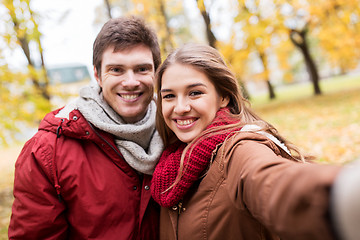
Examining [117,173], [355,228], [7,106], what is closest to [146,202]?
[117,173]

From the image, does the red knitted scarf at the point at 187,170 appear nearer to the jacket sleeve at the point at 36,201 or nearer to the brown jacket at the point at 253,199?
the brown jacket at the point at 253,199

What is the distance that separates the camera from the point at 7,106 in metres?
4.35

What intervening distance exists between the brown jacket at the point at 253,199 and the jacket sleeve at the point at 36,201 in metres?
0.72

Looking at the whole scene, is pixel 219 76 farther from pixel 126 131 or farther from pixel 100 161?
pixel 100 161

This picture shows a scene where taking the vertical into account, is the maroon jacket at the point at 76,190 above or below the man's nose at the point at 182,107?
below

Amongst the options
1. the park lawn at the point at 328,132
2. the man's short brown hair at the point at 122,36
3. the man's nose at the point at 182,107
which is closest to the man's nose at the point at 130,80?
the man's short brown hair at the point at 122,36

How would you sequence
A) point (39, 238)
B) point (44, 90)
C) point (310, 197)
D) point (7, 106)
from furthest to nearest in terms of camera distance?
point (44, 90)
point (7, 106)
point (39, 238)
point (310, 197)

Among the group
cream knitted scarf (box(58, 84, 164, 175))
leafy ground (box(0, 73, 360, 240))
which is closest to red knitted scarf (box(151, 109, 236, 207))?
cream knitted scarf (box(58, 84, 164, 175))

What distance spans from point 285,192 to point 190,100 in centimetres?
97

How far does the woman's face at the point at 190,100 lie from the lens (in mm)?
1623

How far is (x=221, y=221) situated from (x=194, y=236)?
0.19m

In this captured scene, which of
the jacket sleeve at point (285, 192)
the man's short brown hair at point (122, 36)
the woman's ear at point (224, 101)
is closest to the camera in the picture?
the jacket sleeve at point (285, 192)

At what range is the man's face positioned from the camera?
198 cm

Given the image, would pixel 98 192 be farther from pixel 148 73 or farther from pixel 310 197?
pixel 310 197
